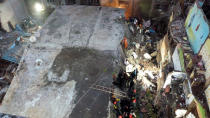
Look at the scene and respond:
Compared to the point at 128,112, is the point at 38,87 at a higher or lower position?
higher

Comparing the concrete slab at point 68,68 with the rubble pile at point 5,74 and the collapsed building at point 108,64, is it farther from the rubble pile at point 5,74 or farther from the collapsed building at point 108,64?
the rubble pile at point 5,74

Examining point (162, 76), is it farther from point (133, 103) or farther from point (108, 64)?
point (108, 64)

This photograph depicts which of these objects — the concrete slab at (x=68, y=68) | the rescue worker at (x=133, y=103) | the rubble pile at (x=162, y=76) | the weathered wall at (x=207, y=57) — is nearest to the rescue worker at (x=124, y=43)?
the rubble pile at (x=162, y=76)

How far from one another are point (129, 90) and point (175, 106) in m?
2.95

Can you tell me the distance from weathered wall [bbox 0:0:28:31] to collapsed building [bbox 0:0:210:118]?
8 centimetres

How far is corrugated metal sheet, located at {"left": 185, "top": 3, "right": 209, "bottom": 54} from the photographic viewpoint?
18.4 feet

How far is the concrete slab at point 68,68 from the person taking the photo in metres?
6.78

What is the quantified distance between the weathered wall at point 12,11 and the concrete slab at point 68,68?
4.10 metres

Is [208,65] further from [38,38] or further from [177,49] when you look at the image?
[38,38]

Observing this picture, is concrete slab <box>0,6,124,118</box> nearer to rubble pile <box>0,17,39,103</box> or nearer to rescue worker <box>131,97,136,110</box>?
rubble pile <box>0,17,39,103</box>

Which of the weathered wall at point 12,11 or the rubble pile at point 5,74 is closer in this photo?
the rubble pile at point 5,74

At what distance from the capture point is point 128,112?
7961 mm

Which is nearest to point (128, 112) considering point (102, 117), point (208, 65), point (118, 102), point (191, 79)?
point (118, 102)

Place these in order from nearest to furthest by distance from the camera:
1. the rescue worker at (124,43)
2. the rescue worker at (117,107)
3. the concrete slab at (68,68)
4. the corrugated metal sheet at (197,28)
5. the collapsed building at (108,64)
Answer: the corrugated metal sheet at (197,28) → the collapsed building at (108,64) → the concrete slab at (68,68) → the rescue worker at (117,107) → the rescue worker at (124,43)
